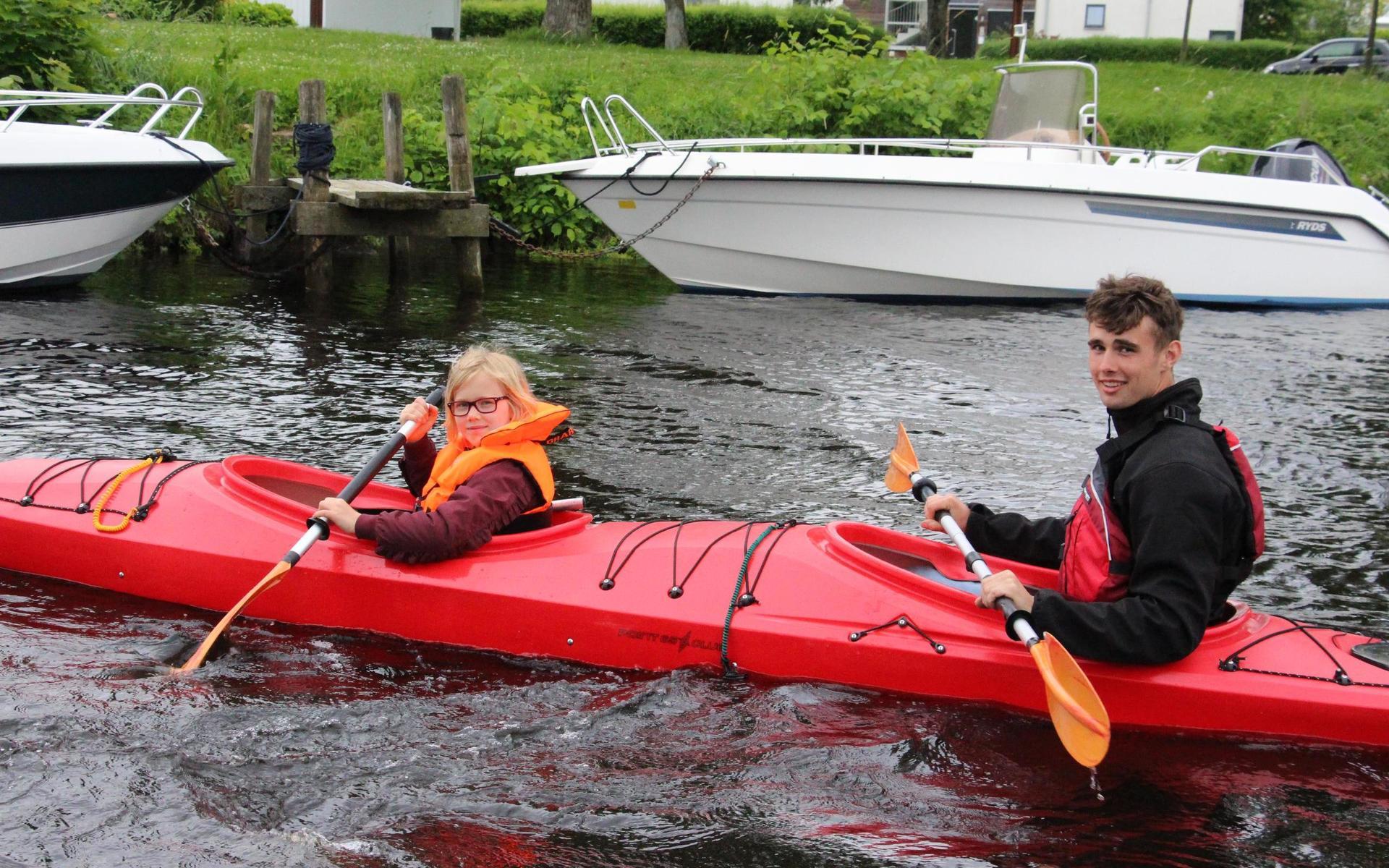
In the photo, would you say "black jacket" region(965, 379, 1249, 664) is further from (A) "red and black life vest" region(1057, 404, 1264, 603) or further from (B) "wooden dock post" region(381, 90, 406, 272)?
(B) "wooden dock post" region(381, 90, 406, 272)

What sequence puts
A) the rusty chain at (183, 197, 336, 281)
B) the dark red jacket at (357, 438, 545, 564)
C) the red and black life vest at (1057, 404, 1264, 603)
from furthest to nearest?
the rusty chain at (183, 197, 336, 281), the dark red jacket at (357, 438, 545, 564), the red and black life vest at (1057, 404, 1264, 603)

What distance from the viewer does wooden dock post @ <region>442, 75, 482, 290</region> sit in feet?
37.8

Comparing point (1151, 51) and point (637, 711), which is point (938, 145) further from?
point (1151, 51)

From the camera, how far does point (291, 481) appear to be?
5.34 metres

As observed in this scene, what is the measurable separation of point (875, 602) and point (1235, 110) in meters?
15.7

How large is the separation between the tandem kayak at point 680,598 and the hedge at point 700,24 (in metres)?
23.8

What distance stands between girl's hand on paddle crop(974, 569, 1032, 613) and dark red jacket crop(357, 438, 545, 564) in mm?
1645

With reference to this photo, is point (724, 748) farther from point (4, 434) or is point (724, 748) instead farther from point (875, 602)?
point (4, 434)

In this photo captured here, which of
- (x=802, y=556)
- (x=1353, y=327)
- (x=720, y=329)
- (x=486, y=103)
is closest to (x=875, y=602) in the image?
(x=802, y=556)

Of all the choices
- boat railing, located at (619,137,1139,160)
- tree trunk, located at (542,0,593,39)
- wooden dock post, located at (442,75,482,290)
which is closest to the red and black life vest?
boat railing, located at (619,137,1139,160)

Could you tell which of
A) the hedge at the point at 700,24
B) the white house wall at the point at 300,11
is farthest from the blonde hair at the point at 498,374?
the white house wall at the point at 300,11

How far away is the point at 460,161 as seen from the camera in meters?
11.6

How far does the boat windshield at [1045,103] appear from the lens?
11141 mm

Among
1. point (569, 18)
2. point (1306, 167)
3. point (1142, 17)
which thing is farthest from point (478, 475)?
point (1142, 17)
